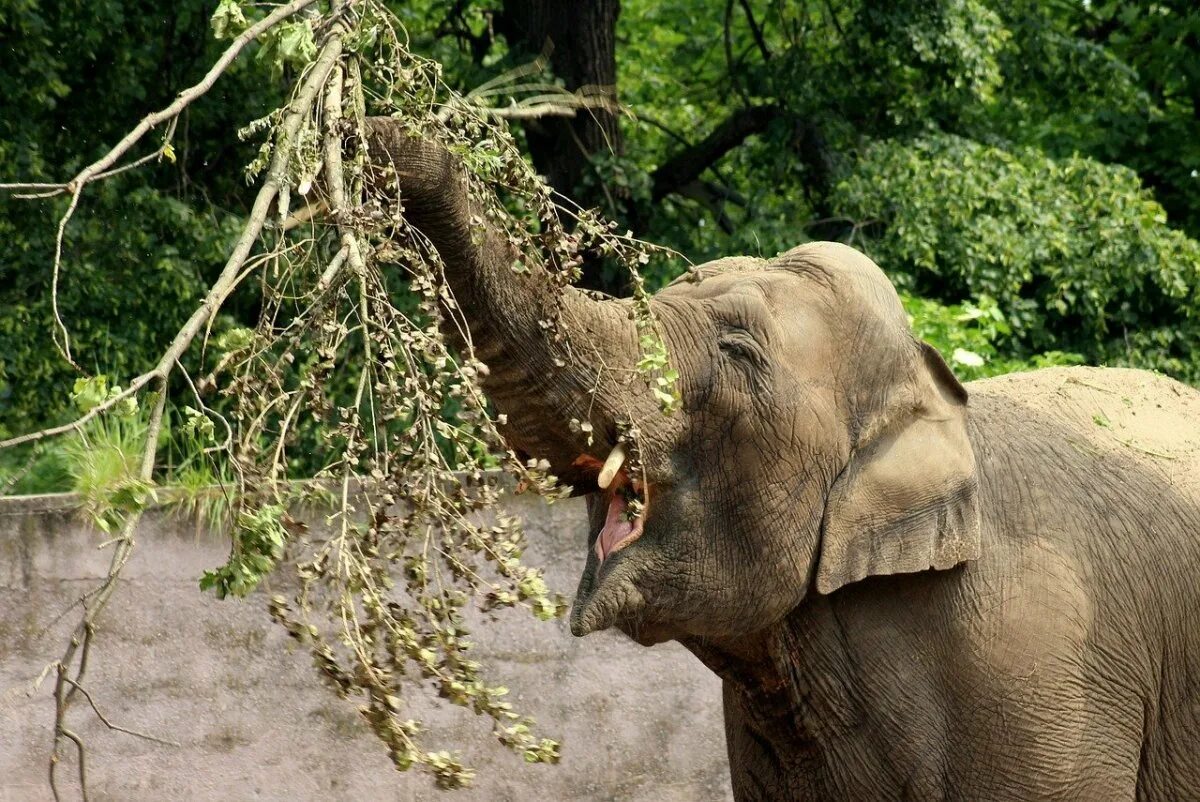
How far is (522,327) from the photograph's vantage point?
3854mm

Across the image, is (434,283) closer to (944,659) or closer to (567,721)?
(944,659)

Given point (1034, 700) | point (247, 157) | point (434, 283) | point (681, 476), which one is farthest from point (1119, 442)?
point (247, 157)

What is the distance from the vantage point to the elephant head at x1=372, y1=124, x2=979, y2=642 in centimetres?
396

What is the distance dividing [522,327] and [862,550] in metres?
0.98

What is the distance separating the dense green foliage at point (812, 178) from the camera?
8.73 metres

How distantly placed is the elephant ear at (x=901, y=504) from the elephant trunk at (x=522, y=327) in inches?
22.5

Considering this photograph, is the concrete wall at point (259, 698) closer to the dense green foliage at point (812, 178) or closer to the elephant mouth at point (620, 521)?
the dense green foliage at point (812, 178)

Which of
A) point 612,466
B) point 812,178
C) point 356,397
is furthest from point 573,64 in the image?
point 356,397

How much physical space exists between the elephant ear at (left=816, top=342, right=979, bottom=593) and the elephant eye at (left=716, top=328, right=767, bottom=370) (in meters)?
0.32

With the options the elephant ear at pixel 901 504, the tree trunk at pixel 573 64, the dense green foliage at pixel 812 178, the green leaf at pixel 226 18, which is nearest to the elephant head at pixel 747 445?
the elephant ear at pixel 901 504

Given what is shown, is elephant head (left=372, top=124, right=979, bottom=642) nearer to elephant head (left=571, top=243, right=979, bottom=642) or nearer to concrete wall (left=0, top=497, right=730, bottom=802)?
elephant head (left=571, top=243, right=979, bottom=642)

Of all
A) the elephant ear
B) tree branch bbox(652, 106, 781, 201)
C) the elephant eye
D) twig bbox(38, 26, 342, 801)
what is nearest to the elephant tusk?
the elephant eye

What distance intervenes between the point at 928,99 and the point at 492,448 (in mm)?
7842

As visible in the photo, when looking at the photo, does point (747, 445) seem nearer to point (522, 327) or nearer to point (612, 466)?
point (612, 466)
